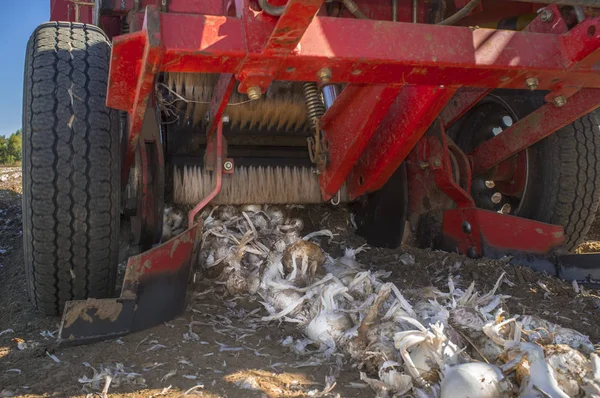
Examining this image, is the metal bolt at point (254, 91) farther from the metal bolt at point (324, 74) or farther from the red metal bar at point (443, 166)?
the red metal bar at point (443, 166)

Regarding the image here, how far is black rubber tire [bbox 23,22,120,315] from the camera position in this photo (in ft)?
7.06

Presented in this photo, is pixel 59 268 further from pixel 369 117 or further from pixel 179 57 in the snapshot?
pixel 369 117

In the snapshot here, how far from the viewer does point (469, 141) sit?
3.57 m

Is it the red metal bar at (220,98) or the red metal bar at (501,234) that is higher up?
the red metal bar at (220,98)

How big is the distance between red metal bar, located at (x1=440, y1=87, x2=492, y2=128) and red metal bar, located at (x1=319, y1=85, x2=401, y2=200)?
31.2 inches

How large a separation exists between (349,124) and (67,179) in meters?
1.22

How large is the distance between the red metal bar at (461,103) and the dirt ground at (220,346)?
80cm

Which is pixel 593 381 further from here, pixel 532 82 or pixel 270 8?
pixel 270 8

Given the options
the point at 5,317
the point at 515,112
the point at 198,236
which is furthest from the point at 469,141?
the point at 5,317

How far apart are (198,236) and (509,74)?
1.48 m

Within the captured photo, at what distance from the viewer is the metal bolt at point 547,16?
6.73 feet

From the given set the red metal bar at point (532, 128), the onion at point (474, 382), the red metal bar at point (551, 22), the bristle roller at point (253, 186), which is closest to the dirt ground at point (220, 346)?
the onion at point (474, 382)

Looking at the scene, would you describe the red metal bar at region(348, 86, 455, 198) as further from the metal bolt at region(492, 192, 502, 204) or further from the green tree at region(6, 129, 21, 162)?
the green tree at region(6, 129, 21, 162)

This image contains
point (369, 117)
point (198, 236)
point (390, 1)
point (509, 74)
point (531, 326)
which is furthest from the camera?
point (390, 1)
